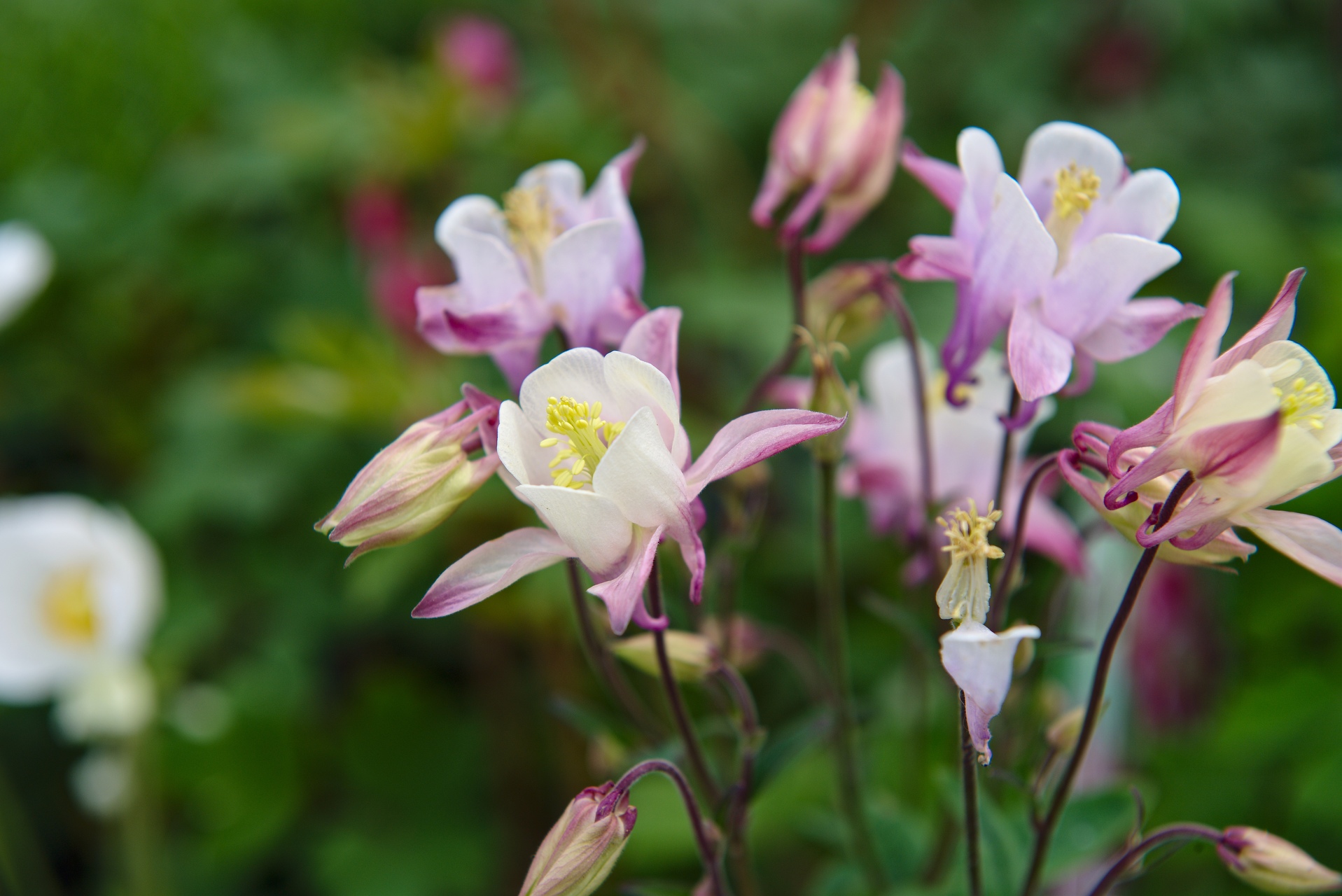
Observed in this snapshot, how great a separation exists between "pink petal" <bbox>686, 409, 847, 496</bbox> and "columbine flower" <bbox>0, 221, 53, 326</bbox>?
779 millimetres

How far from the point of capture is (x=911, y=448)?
50 centimetres

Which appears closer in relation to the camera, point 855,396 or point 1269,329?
point 1269,329

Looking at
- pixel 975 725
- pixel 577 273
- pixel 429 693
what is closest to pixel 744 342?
pixel 429 693

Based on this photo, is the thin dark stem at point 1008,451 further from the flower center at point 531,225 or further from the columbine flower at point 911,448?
the flower center at point 531,225

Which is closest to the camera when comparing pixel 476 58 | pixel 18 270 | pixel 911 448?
pixel 911 448

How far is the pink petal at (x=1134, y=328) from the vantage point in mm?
352

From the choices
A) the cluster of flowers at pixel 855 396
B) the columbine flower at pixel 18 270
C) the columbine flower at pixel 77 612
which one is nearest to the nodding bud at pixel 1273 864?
the cluster of flowers at pixel 855 396

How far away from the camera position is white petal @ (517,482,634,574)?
303mm

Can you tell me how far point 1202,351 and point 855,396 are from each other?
143 millimetres

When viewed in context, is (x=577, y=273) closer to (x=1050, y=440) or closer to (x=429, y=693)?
(x=1050, y=440)

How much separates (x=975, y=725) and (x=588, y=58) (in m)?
1.02

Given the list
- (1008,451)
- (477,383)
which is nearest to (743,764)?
(1008,451)

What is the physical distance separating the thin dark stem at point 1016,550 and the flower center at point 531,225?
0.19 m

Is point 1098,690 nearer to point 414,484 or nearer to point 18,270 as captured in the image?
point 414,484
